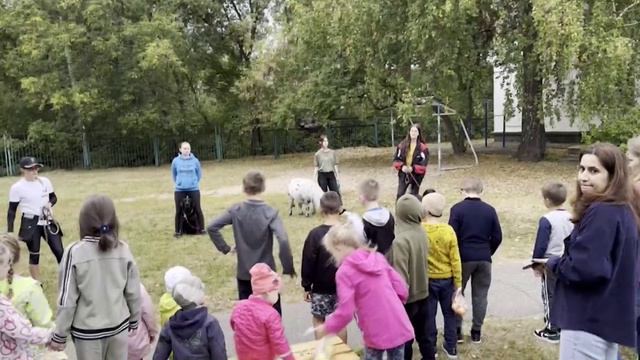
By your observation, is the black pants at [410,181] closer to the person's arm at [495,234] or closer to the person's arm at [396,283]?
the person's arm at [495,234]

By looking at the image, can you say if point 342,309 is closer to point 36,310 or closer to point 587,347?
point 587,347

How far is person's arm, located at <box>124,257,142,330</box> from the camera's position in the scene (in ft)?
12.1

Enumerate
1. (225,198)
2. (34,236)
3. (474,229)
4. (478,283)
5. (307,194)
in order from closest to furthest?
(474,229), (478,283), (34,236), (307,194), (225,198)

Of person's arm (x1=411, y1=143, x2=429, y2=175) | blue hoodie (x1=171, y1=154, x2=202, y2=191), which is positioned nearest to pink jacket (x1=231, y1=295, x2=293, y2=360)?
blue hoodie (x1=171, y1=154, x2=202, y2=191)

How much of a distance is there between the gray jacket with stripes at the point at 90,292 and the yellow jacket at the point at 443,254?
2.37m

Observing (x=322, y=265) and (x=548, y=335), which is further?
(x=548, y=335)

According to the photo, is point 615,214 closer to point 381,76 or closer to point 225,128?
point 381,76

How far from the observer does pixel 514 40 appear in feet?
54.9

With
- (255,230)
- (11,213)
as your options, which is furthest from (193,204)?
(255,230)

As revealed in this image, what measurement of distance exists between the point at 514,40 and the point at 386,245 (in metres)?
14.0

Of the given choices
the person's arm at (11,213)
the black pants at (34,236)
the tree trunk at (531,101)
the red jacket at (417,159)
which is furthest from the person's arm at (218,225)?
the tree trunk at (531,101)

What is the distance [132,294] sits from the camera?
369 cm

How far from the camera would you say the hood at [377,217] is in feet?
14.7

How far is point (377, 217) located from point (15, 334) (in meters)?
2.56
